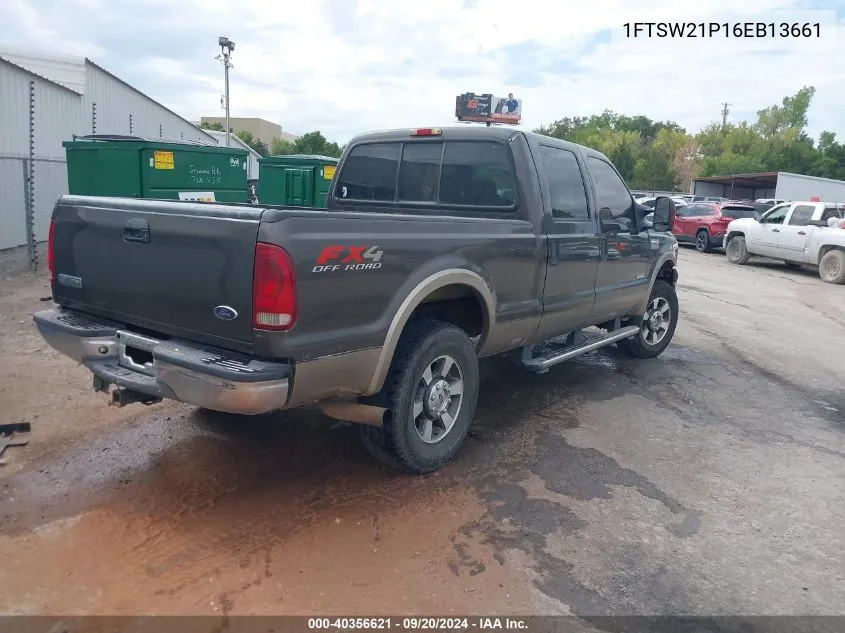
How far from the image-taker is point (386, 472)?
13.9 feet

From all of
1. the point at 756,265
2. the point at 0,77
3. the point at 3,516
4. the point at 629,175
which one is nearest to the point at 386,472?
the point at 3,516

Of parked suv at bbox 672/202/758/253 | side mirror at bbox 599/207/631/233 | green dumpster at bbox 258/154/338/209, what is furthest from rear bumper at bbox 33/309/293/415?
parked suv at bbox 672/202/758/253

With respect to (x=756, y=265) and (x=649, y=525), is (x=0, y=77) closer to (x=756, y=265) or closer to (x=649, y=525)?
(x=649, y=525)

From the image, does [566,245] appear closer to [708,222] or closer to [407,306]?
[407,306]

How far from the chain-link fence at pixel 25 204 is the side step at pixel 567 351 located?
813 centimetres

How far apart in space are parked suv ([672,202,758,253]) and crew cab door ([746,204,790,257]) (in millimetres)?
3308

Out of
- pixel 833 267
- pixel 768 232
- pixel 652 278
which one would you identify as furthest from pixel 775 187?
pixel 652 278

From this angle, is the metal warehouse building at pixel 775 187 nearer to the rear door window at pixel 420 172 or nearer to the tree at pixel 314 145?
the tree at pixel 314 145

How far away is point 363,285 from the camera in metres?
3.42

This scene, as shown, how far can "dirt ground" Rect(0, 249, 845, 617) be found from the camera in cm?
305

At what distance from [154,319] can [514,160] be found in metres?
2.59

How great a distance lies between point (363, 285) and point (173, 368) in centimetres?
98

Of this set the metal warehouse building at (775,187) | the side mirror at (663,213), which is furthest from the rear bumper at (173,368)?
the metal warehouse building at (775,187)

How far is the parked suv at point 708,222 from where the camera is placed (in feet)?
67.4
